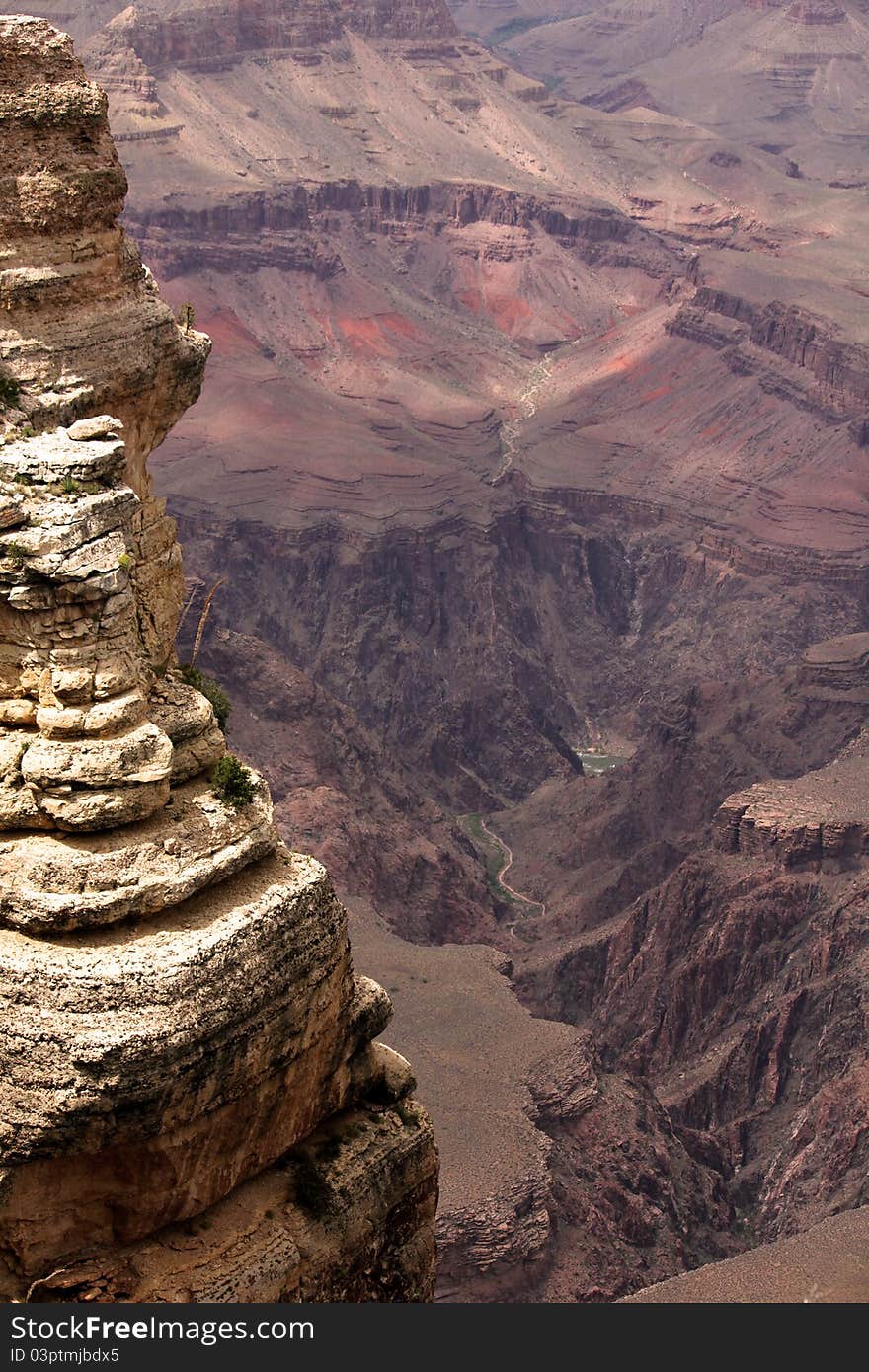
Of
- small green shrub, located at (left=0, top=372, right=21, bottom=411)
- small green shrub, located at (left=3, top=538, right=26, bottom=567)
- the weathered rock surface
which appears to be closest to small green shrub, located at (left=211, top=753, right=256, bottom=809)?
small green shrub, located at (left=3, top=538, right=26, bottom=567)

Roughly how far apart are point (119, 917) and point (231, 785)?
383 centimetres

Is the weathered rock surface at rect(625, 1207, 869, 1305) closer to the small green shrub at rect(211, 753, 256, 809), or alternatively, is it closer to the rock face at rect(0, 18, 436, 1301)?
the rock face at rect(0, 18, 436, 1301)

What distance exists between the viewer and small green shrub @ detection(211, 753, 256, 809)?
3603 centimetres

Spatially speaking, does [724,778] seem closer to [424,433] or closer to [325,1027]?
[424,433]

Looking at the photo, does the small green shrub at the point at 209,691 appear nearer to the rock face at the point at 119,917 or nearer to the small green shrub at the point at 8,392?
the rock face at the point at 119,917

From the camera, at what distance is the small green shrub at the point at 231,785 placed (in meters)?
36.0

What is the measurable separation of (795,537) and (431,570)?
2963cm

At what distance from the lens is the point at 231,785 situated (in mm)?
36125

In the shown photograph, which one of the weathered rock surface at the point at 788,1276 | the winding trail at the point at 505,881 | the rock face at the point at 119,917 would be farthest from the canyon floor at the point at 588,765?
the rock face at the point at 119,917

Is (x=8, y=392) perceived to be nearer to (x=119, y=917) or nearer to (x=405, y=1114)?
(x=119, y=917)

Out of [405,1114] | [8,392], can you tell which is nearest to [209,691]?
[8,392]

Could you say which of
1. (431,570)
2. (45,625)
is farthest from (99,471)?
(431,570)

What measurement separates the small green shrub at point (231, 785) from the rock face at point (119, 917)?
6cm

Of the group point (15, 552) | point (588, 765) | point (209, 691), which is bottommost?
point (588, 765)
